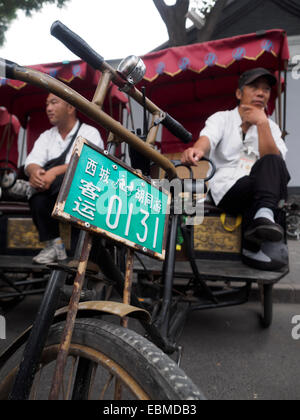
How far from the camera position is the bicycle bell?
110 centimetres

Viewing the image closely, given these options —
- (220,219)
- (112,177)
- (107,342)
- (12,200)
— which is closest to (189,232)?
(220,219)

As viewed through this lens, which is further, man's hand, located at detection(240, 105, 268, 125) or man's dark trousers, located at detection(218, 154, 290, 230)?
man's hand, located at detection(240, 105, 268, 125)

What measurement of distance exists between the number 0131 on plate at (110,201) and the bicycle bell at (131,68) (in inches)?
12.5

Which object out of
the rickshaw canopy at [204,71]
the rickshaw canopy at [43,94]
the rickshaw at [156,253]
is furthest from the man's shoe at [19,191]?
the rickshaw canopy at [204,71]

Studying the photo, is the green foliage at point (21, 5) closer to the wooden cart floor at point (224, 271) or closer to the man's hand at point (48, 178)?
the man's hand at point (48, 178)

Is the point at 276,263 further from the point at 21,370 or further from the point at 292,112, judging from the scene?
the point at 292,112

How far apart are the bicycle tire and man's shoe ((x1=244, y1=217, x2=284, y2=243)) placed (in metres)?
1.58

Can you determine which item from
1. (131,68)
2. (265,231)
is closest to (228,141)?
(265,231)

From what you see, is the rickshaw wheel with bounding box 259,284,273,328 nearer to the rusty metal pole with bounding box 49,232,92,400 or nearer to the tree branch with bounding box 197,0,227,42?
the rusty metal pole with bounding box 49,232,92,400

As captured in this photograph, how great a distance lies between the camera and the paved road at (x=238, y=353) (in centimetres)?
181

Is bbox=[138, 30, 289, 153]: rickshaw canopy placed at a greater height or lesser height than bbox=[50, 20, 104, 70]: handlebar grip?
greater

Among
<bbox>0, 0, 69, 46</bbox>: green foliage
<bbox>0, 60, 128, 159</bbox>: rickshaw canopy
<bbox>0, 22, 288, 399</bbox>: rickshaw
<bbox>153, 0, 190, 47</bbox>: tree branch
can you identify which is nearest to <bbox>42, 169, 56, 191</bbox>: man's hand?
<bbox>0, 22, 288, 399</bbox>: rickshaw

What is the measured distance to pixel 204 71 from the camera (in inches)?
147

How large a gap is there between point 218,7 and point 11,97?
5772 millimetres
